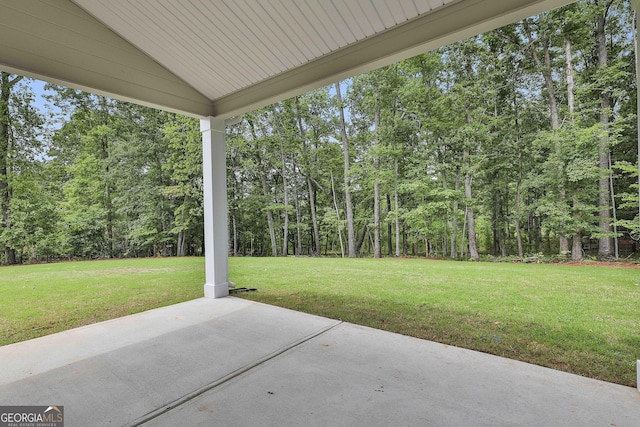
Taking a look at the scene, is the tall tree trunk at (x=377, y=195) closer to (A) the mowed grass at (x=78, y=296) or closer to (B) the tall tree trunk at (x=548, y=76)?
(B) the tall tree trunk at (x=548, y=76)

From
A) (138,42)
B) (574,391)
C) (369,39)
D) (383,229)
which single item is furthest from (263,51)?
(383,229)

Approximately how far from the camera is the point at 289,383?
1852 millimetres

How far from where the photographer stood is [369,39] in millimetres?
2422

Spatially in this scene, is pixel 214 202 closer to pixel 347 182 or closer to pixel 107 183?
pixel 347 182

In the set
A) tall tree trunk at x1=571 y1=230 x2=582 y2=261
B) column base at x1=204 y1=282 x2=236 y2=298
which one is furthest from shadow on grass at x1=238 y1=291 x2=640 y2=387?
tall tree trunk at x1=571 y1=230 x2=582 y2=261

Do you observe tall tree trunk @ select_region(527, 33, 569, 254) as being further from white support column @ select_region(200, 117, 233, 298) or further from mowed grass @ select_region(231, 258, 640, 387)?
white support column @ select_region(200, 117, 233, 298)

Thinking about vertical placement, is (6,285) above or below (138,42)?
below

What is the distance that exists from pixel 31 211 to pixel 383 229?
1477cm

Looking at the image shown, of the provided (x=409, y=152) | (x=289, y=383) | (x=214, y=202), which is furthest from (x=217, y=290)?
(x=409, y=152)

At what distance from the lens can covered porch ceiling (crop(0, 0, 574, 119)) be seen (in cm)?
210

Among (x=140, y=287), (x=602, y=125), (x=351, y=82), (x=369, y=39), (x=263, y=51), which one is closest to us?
(x=369, y=39)

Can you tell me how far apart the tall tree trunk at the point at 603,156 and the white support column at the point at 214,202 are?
9572 mm

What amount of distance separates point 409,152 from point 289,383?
37.1 ft

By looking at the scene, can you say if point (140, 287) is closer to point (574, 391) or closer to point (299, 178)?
point (574, 391)
